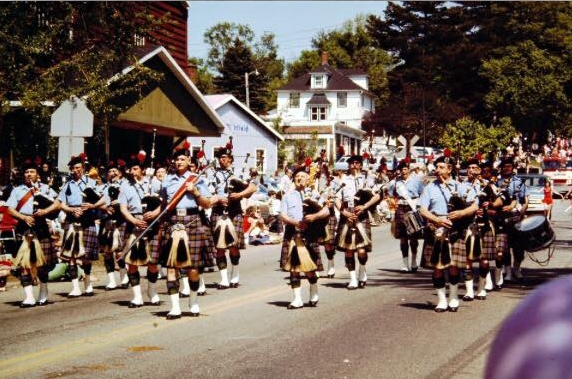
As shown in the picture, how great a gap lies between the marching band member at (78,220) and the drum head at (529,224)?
7.25 meters

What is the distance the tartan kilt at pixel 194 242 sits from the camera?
11.0 m

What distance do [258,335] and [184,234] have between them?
6.27 ft

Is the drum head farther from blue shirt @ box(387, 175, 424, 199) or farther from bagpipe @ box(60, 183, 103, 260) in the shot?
bagpipe @ box(60, 183, 103, 260)

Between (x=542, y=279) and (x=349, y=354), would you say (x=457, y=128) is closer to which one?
(x=542, y=279)

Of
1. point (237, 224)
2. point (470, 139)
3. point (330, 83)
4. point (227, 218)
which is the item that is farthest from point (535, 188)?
point (330, 83)

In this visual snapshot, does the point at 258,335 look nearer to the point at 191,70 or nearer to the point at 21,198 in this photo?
the point at 21,198

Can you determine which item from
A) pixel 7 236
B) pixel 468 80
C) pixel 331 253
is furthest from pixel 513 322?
pixel 468 80

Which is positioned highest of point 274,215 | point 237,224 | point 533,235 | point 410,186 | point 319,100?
point 319,100

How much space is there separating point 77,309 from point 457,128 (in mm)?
Answer: 48886

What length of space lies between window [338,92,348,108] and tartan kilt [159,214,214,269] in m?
78.9

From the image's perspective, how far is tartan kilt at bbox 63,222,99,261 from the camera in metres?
13.8

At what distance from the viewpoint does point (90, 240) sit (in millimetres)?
13859

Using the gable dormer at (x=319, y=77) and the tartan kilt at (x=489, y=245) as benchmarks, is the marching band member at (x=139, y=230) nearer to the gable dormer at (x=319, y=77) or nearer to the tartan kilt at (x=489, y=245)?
the tartan kilt at (x=489, y=245)

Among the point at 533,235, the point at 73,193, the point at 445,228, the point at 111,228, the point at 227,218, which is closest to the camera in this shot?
the point at 445,228
